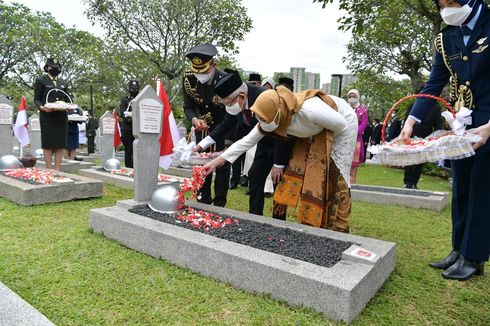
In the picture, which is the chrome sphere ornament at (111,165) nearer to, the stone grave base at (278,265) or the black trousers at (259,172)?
the stone grave base at (278,265)

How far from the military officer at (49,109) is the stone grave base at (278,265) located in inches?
154

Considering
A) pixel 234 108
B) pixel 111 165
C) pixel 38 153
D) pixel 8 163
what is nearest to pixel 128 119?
pixel 111 165

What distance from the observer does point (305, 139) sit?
3533 mm

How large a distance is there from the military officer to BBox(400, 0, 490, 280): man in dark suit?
6.00 metres

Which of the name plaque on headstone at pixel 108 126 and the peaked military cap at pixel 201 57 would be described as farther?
the name plaque on headstone at pixel 108 126

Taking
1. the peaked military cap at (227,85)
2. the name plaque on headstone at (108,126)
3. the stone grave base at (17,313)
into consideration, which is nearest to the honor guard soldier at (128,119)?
the name plaque on headstone at (108,126)

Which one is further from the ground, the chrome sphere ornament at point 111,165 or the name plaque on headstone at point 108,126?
the name plaque on headstone at point 108,126

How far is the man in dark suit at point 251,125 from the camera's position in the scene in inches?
136

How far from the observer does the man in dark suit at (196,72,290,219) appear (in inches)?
136

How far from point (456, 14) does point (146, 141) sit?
11.1 feet

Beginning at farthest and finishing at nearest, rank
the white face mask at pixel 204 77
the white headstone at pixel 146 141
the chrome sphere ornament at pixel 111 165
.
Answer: the chrome sphere ornament at pixel 111 165
the white headstone at pixel 146 141
the white face mask at pixel 204 77

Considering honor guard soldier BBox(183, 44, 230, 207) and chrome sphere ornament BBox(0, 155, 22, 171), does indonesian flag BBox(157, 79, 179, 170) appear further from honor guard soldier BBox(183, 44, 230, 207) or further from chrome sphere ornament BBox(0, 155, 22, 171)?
chrome sphere ornament BBox(0, 155, 22, 171)

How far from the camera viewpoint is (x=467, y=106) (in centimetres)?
290

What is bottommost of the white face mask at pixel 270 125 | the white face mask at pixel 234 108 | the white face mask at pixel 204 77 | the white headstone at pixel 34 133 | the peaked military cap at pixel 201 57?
the white headstone at pixel 34 133
